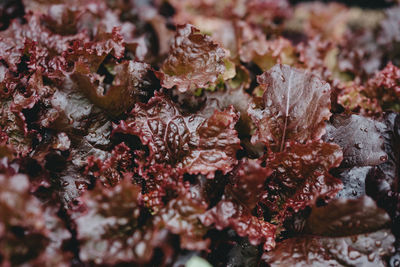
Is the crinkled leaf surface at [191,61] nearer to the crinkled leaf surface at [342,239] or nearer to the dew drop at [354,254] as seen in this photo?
the crinkled leaf surface at [342,239]

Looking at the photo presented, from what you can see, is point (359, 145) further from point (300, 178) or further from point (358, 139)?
point (300, 178)

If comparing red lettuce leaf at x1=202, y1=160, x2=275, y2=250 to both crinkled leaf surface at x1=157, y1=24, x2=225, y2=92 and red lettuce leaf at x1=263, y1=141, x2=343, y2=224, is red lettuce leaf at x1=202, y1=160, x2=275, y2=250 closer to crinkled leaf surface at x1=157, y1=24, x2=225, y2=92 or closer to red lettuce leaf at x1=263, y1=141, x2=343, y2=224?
red lettuce leaf at x1=263, y1=141, x2=343, y2=224

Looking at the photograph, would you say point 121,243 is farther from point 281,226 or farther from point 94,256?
point 281,226

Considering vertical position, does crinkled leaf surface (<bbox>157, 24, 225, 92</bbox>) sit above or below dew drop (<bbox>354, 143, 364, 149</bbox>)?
above

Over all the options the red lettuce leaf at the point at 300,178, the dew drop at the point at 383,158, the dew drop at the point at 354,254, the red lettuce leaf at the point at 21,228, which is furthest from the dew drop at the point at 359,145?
the red lettuce leaf at the point at 21,228

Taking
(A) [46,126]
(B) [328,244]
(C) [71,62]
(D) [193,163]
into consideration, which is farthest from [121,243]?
(C) [71,62]

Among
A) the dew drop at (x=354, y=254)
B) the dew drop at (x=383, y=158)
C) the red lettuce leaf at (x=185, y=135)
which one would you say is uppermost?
the dew drop at (x=383, y=158)

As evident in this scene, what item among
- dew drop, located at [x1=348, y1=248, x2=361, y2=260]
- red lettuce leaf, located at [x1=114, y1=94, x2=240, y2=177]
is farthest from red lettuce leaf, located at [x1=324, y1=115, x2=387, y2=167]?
red lettuce leaf, located at [x1=114, y1=94, x2=240, y2=177]

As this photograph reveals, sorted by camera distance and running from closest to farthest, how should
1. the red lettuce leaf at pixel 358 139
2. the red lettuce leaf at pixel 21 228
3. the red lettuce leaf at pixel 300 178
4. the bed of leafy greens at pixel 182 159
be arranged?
the red lettuce leaf at pixel 21 228 → the bed of leafy greens at pixel 182 159 → the red lettuce leaf at pixel 300 178 → the red lettuce leaf at pixel 358 139

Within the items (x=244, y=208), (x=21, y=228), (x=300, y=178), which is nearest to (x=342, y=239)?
(x=300, y=178)
